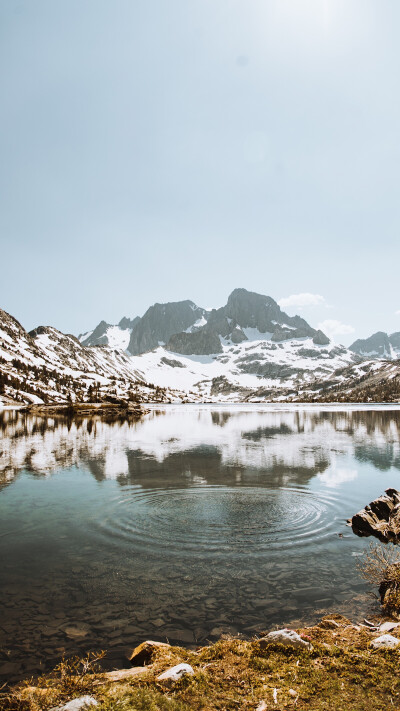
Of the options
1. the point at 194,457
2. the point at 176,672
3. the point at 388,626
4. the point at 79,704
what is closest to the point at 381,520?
the point at 388,626

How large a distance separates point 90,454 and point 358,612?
4153 centimetres

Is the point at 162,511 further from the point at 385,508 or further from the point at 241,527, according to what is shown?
the point at 385,508

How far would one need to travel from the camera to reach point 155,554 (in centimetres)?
1770

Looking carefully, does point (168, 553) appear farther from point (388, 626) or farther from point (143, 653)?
point (388, 626)

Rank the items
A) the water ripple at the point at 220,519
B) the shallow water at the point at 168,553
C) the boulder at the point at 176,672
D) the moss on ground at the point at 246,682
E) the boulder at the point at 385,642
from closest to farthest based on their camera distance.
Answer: the moss on ground at the point at 246,682
the boulder at the point at 176,672
the boulder at the point at 385,642
the shallow water at the point at 168,553
the water ripple at the point at 220,519

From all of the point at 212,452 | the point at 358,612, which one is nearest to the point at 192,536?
the point at 358,612

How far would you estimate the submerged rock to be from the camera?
20266 millimetres

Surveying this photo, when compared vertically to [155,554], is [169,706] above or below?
above

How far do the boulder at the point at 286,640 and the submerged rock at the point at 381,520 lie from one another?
1226 centimetres

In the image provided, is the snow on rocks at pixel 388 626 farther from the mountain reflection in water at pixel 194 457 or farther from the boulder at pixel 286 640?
the mountain reflection in water at pixel 194 457

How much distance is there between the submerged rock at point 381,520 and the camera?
66.5ft

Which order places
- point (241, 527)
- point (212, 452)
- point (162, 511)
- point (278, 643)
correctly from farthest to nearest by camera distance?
point (212, 452), point (162, 511), point (241, 527), point (278, 643)

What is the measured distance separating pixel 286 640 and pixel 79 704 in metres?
5.09

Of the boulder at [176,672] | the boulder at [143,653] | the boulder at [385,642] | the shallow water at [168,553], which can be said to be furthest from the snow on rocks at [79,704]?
the boulder at [385,642]
